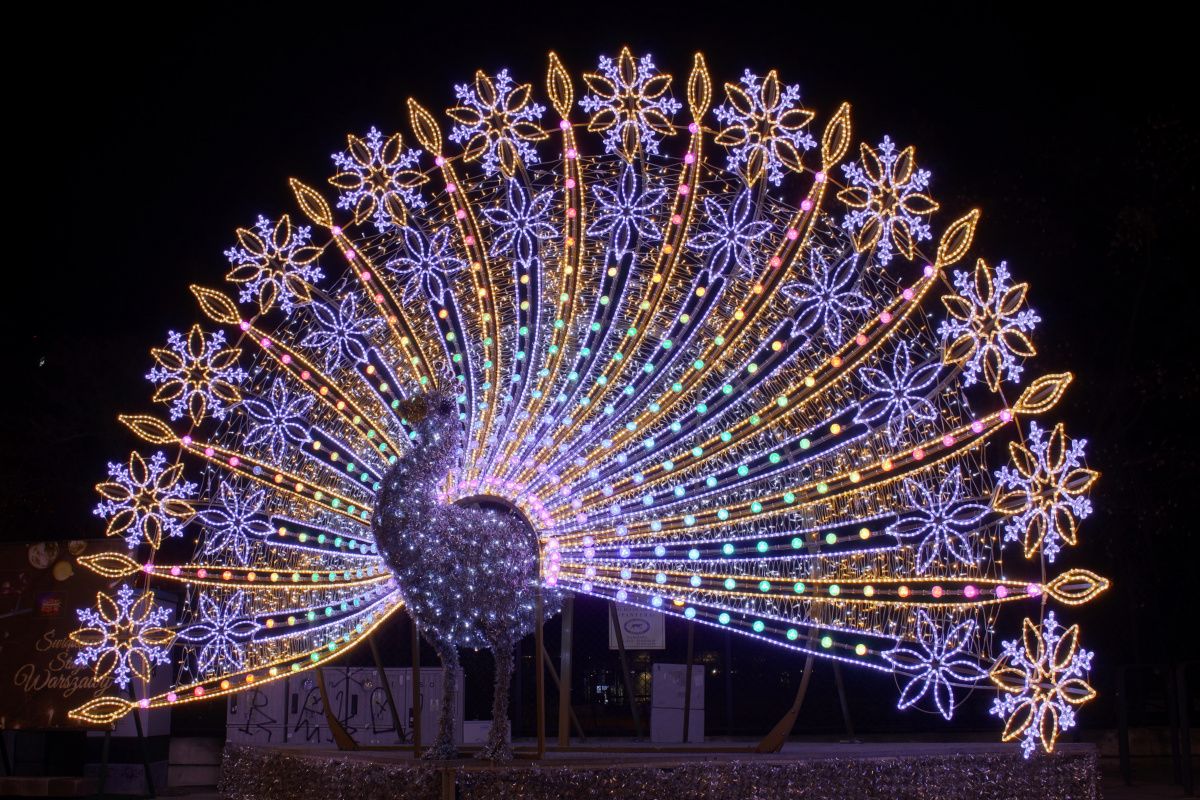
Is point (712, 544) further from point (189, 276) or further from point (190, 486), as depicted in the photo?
point (189, 276)

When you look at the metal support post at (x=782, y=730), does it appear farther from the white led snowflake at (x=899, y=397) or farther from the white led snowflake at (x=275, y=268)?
the white led snowflake at (x=275, y=268)

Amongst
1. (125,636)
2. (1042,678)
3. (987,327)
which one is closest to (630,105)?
(987,327)

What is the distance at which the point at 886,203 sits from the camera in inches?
244

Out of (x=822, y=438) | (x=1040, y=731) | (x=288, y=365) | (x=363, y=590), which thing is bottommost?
(x=1040, y=731)

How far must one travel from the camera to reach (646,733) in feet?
33.2

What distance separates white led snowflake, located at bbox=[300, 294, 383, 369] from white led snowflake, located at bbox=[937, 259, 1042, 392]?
401cm

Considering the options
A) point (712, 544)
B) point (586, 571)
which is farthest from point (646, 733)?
point (586, 571)

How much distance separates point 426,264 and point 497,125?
3.57 feet

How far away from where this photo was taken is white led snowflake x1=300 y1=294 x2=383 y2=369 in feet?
22.0

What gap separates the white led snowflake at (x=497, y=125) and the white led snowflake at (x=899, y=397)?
2.80m

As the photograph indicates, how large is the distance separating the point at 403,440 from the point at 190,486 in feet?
5.21

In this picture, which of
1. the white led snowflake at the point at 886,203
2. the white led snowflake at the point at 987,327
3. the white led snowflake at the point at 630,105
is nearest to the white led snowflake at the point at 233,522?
the white led snowflake at the point at 630,105

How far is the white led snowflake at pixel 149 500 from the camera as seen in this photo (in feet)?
21.5

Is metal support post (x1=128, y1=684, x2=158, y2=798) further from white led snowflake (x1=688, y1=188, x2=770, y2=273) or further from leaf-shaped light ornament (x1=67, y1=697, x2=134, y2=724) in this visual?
white led snowflake (x1=688, y1=188, x2=770, y2=273)
